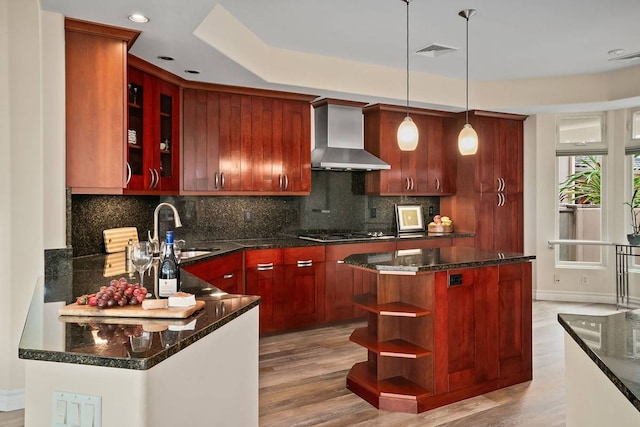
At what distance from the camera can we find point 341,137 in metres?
5.25

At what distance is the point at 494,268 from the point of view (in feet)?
10.7

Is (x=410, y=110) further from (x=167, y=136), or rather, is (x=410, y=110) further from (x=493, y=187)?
(x=167, y=136)

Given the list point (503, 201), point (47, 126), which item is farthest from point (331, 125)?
point (47, 126)

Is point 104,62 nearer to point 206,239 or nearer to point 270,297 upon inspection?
point 206,239

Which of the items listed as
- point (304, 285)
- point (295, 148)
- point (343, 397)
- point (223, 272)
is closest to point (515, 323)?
point (343, 397)

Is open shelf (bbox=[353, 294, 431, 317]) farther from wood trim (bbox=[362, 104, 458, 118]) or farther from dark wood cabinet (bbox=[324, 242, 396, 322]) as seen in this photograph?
wood trim (bbox=[362, 104, 458, 118])

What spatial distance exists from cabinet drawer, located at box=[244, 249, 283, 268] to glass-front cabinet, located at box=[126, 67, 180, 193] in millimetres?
901

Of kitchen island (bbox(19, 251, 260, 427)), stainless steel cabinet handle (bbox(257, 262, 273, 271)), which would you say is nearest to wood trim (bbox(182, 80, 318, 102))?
stainless steel cabinet handle (bbox(257, 262, 273, 271))

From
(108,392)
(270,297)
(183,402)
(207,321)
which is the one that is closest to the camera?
(108,392)

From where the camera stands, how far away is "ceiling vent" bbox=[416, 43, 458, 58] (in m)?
4.29

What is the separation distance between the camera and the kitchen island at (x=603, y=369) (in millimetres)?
1035

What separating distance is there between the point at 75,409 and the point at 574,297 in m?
6.29

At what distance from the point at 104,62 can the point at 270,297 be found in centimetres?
246

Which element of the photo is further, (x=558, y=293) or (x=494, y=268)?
(x=558, y=293)
